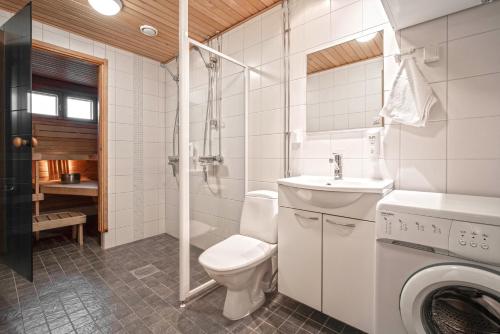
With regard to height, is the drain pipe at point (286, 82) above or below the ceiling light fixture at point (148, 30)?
below

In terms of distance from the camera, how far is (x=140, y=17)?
2.09 meters

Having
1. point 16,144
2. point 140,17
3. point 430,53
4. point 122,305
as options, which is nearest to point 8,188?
point 16,144

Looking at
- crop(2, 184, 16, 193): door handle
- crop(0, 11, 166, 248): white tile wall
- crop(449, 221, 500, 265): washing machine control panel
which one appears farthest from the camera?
crop(0, 11, 166, 248): white tile wall

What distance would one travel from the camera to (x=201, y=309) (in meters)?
1.55

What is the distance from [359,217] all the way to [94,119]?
4.67m

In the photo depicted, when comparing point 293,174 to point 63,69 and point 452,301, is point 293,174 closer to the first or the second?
point 452,301

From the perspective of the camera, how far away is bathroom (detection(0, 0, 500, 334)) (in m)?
1.00

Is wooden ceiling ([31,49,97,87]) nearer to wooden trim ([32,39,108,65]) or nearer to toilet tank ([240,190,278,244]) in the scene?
wooden trim ([32,39,108,65])

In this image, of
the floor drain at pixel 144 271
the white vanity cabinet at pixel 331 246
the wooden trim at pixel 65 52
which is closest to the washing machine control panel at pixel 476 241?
the white vanity cabinet at pixel 331 246

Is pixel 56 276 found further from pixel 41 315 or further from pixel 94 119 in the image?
pixel 94 119

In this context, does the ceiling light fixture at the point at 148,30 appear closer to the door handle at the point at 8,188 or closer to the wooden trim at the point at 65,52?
the wooden trim at the point at 65,52

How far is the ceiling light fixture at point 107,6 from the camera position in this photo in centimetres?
178

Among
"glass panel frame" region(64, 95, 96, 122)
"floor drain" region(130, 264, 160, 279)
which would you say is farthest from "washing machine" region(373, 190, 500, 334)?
"glass panel frame" region(64, 95, 96, 122)

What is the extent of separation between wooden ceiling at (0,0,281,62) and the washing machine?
198 cm
